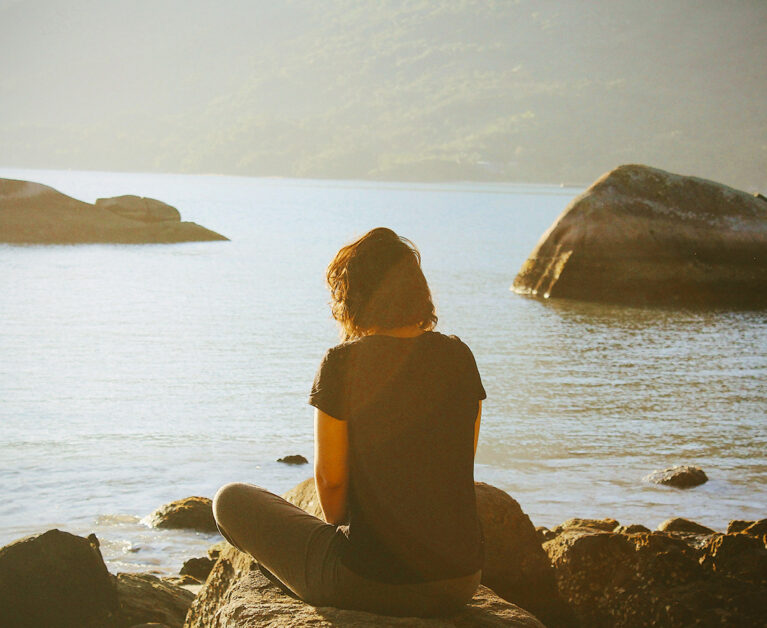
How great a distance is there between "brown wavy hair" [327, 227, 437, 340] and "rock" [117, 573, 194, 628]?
92.1 inches

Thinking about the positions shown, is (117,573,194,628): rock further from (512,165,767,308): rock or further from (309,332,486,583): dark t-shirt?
(512,165,767,308): rock

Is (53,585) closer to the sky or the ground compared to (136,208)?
closer to the ground

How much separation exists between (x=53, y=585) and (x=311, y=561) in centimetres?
188

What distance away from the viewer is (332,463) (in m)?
3.43

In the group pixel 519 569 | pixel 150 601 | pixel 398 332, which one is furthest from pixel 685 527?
pixel 398 332

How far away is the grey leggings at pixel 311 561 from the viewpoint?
132 inches

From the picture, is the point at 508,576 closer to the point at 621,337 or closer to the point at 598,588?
the point at 598,588

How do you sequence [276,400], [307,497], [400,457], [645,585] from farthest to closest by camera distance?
[276,400]
[307,497]
[645,585]
[400,457]

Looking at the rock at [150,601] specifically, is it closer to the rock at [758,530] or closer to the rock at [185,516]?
the rock at [185,516]

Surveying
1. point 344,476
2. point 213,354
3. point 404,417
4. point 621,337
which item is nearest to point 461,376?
point 404,417

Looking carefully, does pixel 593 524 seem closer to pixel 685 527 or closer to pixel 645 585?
pixel 685 527

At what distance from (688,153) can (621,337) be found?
7411 inches

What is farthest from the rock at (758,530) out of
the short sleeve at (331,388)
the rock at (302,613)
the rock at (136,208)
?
the rock at (136,208)

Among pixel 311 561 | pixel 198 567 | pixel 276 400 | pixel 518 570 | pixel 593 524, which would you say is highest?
pixel 311 561
